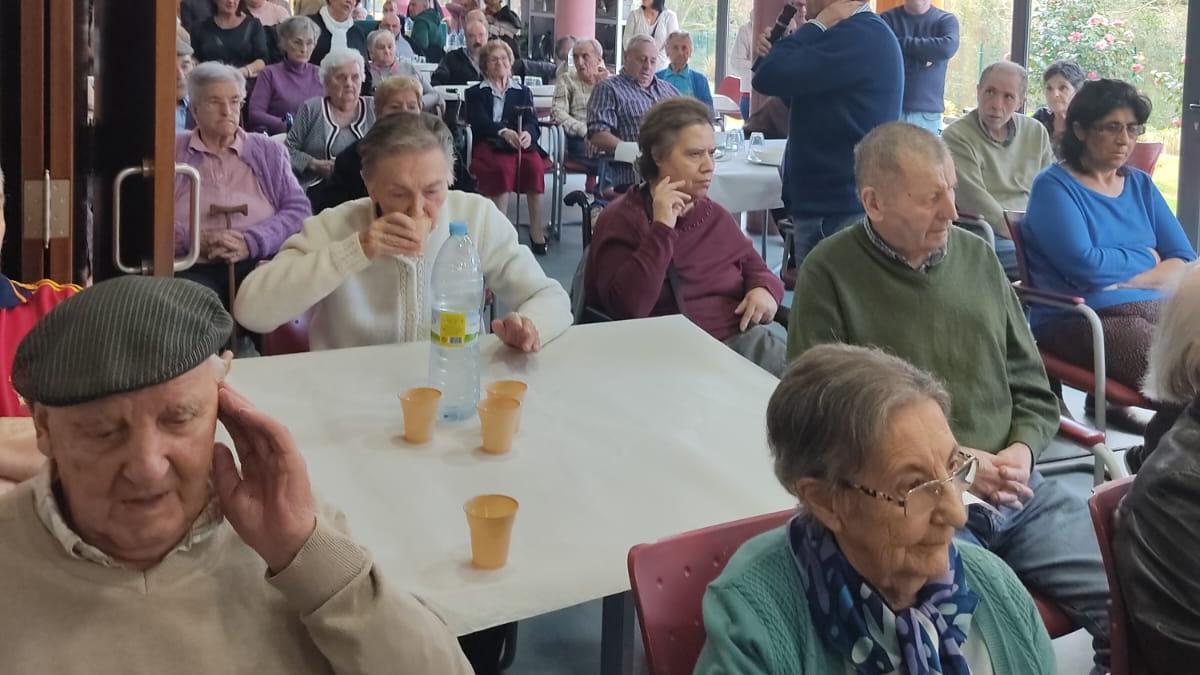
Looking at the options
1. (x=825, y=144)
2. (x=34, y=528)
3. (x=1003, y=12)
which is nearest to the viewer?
(x=34, y=528)

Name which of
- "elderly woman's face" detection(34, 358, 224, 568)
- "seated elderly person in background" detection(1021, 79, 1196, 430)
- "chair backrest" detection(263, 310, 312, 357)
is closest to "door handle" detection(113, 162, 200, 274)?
"chair backrest" detection(263, 310, 312, 357)

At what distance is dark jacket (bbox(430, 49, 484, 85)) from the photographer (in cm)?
775

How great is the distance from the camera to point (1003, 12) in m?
7.21

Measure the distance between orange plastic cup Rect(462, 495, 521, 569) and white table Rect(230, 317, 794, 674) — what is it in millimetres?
19

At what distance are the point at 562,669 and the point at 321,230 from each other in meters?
1.10

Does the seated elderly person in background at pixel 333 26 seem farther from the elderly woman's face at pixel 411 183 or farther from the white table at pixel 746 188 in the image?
the elderly woman's face at pixel 411 183

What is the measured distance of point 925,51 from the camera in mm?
6133

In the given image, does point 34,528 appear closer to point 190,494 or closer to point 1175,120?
point 190,494

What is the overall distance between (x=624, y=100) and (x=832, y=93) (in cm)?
296

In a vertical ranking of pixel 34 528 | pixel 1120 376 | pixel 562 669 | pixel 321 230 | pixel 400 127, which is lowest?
pixel 562 669

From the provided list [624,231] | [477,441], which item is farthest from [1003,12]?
[477,441]

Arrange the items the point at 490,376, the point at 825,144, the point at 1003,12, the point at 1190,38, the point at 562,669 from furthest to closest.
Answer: the point at 1003,12 → the point at 1190,38 → the point at 825,144 → the point at 562,669 → the point at 490,376

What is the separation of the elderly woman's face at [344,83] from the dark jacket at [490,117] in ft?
6.15

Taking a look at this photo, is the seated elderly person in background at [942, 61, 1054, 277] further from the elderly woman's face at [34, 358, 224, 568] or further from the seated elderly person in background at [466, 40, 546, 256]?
the elderly woman's face at [34, 358, 224, 568]
